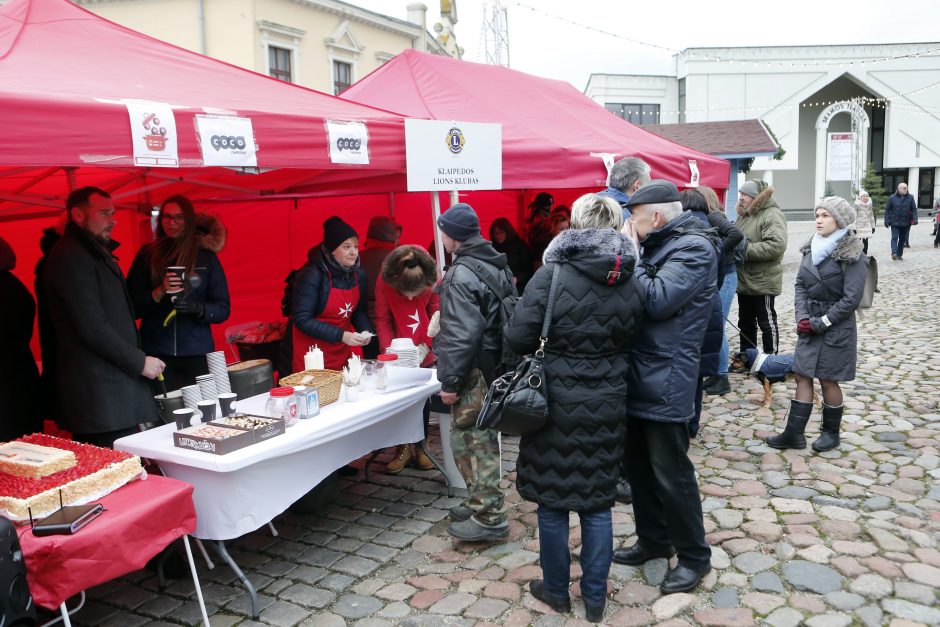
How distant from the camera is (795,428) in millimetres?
4832

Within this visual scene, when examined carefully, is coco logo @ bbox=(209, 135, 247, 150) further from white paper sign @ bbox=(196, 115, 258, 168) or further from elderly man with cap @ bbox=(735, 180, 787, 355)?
elderly man with cap @ bbox=(735, 180, 787, 355)

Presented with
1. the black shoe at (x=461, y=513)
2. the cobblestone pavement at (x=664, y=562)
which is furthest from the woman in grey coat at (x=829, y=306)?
the black shoe at (x=461, y=513)

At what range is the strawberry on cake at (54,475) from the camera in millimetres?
2504

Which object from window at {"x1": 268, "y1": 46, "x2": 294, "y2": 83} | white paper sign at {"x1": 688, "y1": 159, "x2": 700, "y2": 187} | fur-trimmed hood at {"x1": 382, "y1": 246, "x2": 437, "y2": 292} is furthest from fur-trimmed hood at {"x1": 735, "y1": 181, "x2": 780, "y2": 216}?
window at {"x1": 268, "y1": 46, "x2": 294, "y2": 83}

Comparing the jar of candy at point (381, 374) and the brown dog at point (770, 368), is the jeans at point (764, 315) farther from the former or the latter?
the jar of candy at point (381, 374)

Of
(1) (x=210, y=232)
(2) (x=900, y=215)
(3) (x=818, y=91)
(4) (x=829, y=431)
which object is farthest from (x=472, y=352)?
(3) (x=818, y=91)

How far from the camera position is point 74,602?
314 centimetres

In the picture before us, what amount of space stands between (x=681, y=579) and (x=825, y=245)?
244 cm

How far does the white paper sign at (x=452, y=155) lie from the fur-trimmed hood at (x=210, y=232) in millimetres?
1221

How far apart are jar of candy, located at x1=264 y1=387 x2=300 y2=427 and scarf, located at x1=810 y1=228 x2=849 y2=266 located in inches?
130

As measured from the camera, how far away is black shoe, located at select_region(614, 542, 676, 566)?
133 inches

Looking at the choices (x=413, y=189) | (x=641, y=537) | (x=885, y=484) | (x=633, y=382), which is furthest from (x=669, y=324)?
(x=885, y=484)

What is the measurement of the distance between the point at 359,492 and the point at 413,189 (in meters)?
1.90

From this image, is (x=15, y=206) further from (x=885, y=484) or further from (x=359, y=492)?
(x=885, y=484)
